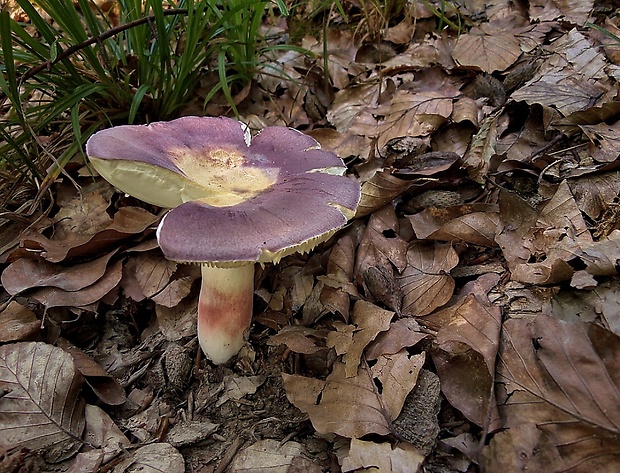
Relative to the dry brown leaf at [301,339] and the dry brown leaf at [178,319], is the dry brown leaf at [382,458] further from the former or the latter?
the dry brown leaf at [178,319]

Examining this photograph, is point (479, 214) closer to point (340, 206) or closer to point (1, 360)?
point (340, 206)

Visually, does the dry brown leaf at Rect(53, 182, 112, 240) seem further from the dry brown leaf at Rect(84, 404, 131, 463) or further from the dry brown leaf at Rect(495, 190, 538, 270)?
the dry brown leaf at Rect(495, 190, 538, 270)

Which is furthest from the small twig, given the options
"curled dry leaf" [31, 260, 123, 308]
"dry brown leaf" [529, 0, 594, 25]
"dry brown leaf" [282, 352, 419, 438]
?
"dry brown leaf" [529, 0, 594, 25]

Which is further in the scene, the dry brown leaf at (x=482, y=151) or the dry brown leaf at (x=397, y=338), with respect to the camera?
the dry brown leaf at (x=482, y=151)

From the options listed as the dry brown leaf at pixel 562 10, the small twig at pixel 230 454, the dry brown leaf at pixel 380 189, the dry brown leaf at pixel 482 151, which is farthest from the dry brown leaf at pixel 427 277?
the dry brown leaf at pixel 562 10

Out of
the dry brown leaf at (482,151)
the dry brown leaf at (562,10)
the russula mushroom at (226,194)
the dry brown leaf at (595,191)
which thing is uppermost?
the russula mushroom at (226,194)

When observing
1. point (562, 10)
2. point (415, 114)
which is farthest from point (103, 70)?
point (562, 10)
